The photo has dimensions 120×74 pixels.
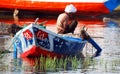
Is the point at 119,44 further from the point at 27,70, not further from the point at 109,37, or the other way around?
the point at 27,70

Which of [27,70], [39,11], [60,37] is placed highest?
[39,11]

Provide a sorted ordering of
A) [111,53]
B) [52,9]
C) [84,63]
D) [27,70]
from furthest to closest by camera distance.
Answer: [52,9]
[111,53]
[84,63]
[27,70]

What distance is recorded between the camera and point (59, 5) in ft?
119

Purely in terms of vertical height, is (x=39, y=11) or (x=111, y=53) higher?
(x=39, y=11)

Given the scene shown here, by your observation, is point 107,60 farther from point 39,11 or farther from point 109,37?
point 39,11

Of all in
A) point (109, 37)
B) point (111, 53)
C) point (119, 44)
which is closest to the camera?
point (111, 53)

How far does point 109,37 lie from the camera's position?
80.3 feet

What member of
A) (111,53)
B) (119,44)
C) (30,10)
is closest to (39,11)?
(30,10)

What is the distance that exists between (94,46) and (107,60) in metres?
2.45

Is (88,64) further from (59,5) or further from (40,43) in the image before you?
(59,5)

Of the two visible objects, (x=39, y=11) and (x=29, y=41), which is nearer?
(x=29, y=41)

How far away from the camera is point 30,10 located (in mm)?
36719

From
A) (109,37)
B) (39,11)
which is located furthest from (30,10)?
(109,37)

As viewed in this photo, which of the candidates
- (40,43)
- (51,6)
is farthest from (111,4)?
(40,43)
